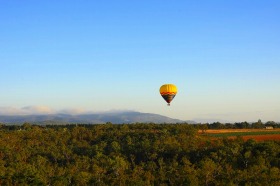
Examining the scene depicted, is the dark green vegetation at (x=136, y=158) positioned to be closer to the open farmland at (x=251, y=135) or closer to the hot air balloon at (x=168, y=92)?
the open farmland at (x=251, y=135)

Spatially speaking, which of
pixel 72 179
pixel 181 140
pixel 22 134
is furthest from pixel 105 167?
pixel 22 134

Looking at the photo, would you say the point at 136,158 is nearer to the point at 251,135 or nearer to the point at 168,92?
the point at 168,92

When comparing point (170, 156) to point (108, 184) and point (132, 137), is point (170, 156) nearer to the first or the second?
point (132, 137)

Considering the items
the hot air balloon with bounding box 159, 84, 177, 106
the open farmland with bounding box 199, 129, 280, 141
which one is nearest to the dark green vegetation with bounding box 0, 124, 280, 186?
the open farmland with bounding box 199, 129, 280, 141

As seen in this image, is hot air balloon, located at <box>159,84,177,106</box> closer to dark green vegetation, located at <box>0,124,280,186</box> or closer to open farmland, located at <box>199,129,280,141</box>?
dark green vegetation, located at <box>0,124,280,186</box>

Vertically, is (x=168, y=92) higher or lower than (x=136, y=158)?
higher

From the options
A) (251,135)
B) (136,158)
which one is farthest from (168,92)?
(251,135)
